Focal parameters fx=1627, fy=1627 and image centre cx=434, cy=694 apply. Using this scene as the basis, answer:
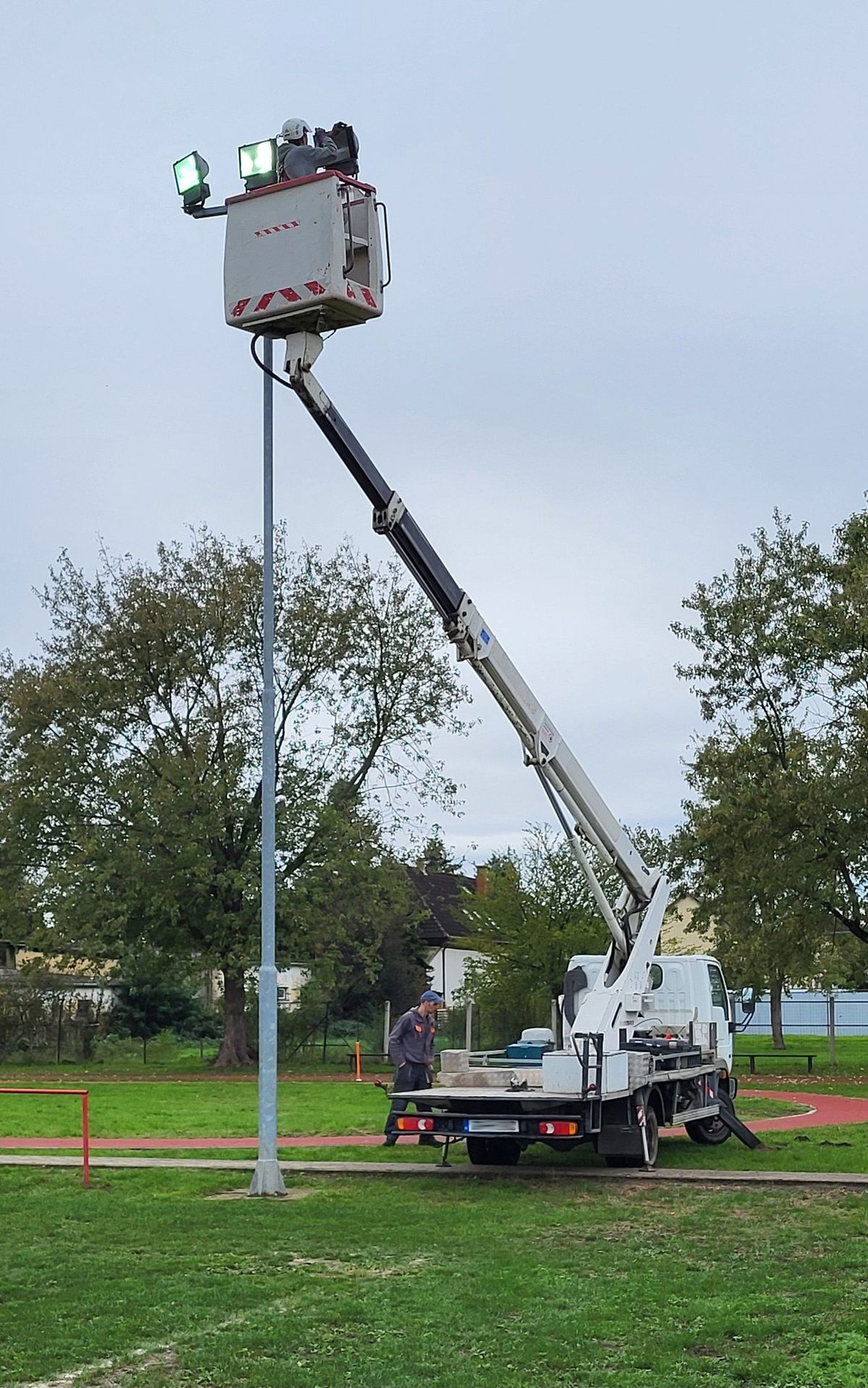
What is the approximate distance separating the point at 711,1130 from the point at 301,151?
507 inches

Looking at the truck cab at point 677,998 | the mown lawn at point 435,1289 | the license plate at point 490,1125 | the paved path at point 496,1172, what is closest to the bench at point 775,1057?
the truck cab at point 677,998

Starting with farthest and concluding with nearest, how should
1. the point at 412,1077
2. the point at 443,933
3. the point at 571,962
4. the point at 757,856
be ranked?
the point at 443,933
the point at 757,856
the point at 571,962
the point at 412,1077

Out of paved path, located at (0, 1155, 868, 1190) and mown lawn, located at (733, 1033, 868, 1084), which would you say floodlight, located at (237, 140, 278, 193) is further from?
mown lawn, located at (733, 1033, 868, 1084)

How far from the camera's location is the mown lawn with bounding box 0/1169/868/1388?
27.5 feet

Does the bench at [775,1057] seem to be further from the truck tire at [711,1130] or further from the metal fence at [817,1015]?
the metal fence at [817,1015]

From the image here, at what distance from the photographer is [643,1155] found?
16719mm

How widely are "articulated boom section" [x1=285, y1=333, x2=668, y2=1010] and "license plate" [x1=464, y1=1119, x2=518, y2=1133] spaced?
5.00 feet

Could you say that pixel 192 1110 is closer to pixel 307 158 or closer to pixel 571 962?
pixel 571 962

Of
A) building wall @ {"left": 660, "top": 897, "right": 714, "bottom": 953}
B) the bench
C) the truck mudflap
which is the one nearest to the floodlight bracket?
the truck mudflap

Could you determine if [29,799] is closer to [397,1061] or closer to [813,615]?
[813,615]

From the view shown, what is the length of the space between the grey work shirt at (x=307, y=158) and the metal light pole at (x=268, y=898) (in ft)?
4.97

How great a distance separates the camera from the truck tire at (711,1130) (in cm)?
2028

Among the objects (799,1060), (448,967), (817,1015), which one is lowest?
(817,1015)

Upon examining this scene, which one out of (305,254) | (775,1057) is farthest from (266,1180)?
(775,1057)
